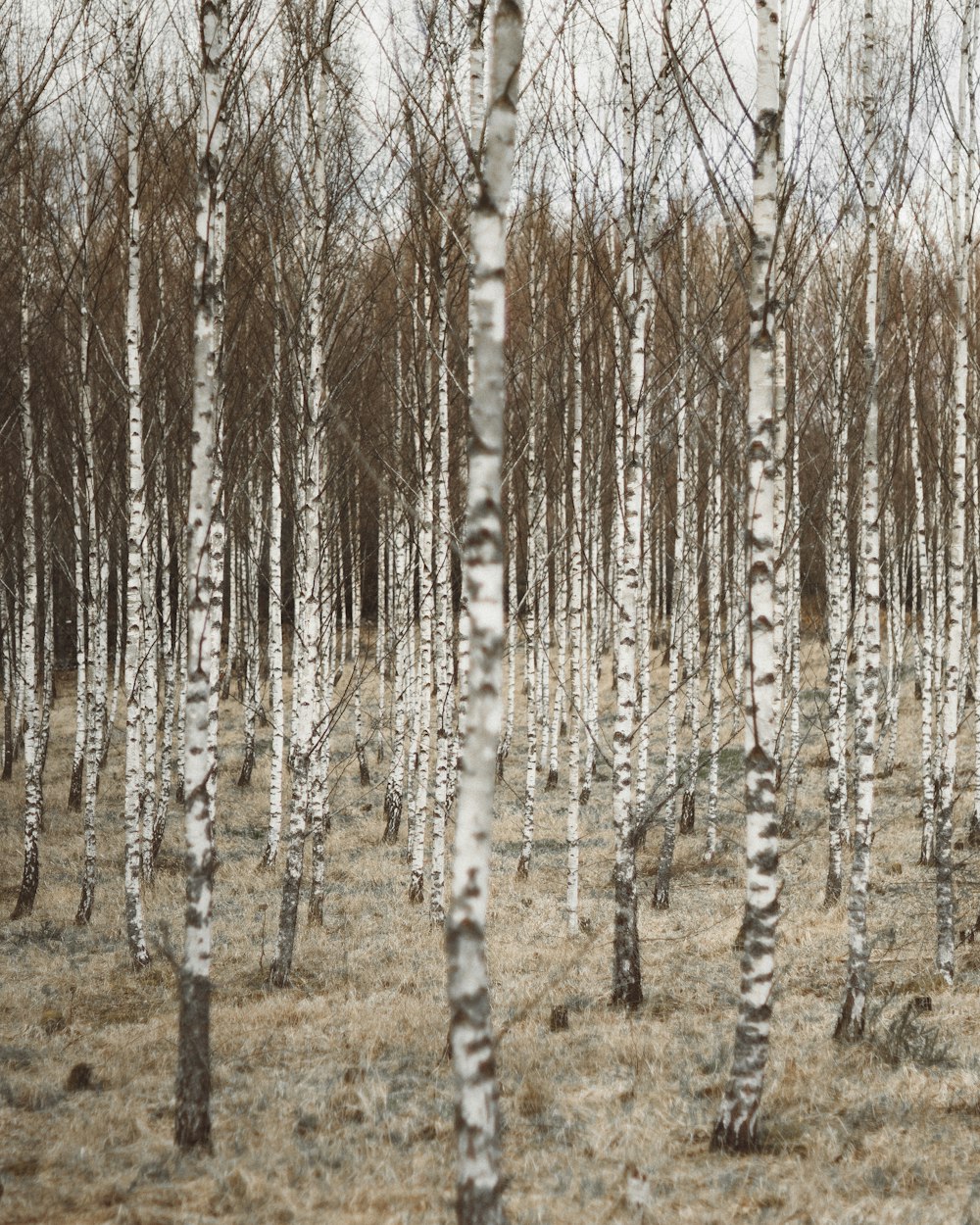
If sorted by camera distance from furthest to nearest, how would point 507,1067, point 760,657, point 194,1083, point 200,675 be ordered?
point 507,1067
point 200,675
point 194,1083
point 760,657

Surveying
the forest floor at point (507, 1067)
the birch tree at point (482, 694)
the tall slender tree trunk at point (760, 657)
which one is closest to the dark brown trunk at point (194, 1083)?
the forest floor at point (507, 1067)

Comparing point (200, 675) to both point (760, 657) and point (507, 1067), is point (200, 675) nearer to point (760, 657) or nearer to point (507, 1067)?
point (760, 657)

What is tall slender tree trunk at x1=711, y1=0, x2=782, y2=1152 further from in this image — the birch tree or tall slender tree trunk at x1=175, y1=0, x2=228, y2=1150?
tall slender tree trunk at x1=175, y1=0, x2=228, y2=1150

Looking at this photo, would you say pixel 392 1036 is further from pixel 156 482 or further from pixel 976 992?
pixel 156 482

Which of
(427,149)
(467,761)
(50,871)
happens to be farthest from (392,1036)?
(427,149)

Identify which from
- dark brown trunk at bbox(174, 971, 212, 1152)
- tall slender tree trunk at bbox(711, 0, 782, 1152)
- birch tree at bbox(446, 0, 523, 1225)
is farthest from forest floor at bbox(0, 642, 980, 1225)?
birch tree at bbox(446, 0, 523, 1225)

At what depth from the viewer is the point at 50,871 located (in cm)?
1238

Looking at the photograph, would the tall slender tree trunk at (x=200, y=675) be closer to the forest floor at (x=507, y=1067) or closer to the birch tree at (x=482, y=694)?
the forest floor at (x=507, y=1067)

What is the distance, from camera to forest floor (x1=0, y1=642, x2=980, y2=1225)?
4.34 metres

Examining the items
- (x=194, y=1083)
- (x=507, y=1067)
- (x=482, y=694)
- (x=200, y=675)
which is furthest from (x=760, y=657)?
(x=194, y=1083)

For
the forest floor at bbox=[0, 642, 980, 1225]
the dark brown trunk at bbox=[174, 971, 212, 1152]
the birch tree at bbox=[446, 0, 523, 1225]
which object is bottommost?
the forest floor at bbox=[0, 642, 980, 1225]

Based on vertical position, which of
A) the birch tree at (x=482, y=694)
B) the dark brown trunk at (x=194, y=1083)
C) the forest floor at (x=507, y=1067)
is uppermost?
the birch tree at (x=482, y=694)

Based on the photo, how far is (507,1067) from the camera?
6.14m

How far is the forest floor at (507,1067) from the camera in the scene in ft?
14.2
